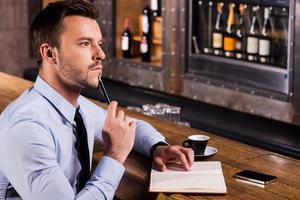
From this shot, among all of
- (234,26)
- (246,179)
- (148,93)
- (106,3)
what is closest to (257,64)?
(234,26)

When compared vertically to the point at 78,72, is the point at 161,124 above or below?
below

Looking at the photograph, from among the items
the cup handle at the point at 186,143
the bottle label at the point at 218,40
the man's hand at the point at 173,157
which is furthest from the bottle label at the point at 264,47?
the man's hand at the point at 173,157

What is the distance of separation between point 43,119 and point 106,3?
392cm

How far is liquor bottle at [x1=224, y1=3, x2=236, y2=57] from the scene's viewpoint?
470 centimetres

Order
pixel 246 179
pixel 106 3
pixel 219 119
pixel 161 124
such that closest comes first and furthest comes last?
pixel 246 179 < pixel 161 124 < pixel 219 119 < pixel 106 3

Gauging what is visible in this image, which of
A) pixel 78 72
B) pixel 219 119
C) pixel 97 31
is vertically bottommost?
pixel 219 119

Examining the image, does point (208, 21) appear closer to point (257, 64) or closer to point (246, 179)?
point (257, 64)

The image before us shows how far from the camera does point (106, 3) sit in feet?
18.4

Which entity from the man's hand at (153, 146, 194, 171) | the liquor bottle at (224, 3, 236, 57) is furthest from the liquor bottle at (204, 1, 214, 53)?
the man's hand at (153, 146, 194, 171)

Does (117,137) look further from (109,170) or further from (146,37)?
(146,37)

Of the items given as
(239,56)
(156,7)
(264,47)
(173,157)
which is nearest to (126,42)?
(156,7)

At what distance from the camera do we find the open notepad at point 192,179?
5.87 ft

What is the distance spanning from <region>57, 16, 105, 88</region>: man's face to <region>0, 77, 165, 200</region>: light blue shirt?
0.09 m

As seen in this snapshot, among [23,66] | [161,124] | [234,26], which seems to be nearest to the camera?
[161,124]
